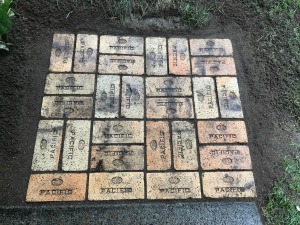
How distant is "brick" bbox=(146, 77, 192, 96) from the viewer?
260cm

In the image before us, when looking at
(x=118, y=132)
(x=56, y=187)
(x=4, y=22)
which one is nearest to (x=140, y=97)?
(x=118, y=132)

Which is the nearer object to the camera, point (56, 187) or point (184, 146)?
point (56, 187)

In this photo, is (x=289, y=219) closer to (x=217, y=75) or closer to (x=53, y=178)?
(x=217, y=75)

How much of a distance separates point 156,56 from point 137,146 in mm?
750

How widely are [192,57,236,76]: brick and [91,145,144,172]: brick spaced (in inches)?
29.8

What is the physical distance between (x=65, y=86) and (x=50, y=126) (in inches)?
12.5

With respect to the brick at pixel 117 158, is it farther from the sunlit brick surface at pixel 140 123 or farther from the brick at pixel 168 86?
the brick at pixel 168 86

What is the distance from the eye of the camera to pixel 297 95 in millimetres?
2723

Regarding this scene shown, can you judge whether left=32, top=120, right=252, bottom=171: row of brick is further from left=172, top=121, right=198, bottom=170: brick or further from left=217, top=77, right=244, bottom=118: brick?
left=217, top=77, right=244, bottom=118: brick

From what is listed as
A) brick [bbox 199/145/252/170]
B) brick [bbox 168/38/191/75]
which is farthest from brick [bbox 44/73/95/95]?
brick [bbox 199/145/252/170]

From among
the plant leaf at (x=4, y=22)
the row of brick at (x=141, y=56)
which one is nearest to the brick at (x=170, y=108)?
the row of brick at (x=141, y=56)

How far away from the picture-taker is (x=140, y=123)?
2.46 meters

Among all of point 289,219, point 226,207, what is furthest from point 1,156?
point 289,219

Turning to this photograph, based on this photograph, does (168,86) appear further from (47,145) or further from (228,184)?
(47,145)
